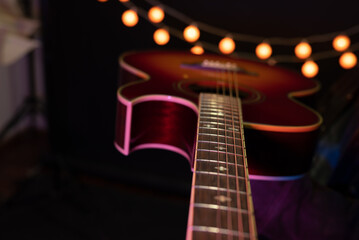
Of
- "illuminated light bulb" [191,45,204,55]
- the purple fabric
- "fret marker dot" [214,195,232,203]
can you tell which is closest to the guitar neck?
"fret marker dot" [214,195,232,203]

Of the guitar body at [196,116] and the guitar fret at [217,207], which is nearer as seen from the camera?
the guitar fret at [217,207]

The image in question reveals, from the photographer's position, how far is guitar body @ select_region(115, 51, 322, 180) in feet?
2.38

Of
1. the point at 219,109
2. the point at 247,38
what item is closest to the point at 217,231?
the point at 219,109

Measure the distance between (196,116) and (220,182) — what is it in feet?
1.02

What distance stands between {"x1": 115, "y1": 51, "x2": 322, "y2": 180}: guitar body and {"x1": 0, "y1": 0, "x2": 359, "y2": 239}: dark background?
47cm

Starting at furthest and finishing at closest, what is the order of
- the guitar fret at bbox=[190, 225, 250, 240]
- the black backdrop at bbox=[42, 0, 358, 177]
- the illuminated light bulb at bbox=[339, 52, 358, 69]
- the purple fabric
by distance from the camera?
the black backdrop at bbox=[42, 0, 358, 177]
the illuminated light bulb at bbox=[339, 52, 358, 69]
the purple fabric
the guitar fret at bbox=[190, 225, 250, 240]

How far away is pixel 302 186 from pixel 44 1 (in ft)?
4.43

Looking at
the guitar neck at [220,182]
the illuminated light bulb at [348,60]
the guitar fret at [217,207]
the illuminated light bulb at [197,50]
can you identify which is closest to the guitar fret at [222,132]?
the guitar neck at [220,182]

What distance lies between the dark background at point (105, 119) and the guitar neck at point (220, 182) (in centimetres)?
80

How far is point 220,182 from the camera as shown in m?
0.47

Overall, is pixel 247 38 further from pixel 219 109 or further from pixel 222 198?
pixel 222 198

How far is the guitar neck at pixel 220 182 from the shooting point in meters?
0.37

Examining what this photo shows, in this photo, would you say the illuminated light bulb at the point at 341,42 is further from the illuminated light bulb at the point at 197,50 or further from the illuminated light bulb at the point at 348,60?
the illuminated light bulb at the point at 197,50

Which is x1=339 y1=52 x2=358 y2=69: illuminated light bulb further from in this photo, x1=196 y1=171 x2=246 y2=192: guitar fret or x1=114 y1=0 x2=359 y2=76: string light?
x1=196 y1=171 x2=246 y2=192: guitar fret
